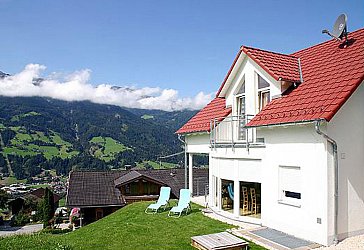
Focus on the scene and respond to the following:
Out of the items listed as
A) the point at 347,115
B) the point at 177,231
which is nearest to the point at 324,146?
the point at 347,115

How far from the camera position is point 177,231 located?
1303 cm

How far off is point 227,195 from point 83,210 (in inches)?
829

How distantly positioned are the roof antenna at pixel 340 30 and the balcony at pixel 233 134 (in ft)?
16.5

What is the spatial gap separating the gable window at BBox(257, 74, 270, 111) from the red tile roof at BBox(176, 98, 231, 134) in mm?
2945

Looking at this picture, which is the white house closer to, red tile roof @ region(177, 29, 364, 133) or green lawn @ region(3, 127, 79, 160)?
red tile roof @ region(177, 29, 364, 133)

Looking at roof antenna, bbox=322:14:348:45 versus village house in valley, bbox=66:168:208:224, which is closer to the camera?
roof antenna, bbox=322:14:348:45

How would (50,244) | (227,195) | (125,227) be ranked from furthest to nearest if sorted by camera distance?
(227,195) → (125,227) → (50,244)

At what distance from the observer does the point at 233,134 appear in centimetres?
1584

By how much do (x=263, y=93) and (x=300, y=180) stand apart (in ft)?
16.2

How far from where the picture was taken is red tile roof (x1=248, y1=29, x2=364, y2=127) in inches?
428

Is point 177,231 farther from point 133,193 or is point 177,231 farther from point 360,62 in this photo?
point 133,193

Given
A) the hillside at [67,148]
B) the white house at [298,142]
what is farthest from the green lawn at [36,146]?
the white house at [298,142]

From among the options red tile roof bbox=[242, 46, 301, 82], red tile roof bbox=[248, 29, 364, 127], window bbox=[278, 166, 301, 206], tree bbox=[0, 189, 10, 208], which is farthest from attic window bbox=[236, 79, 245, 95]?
tree bbox=[0, 189, 10, 208]

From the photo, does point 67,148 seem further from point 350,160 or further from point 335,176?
point 335,176
